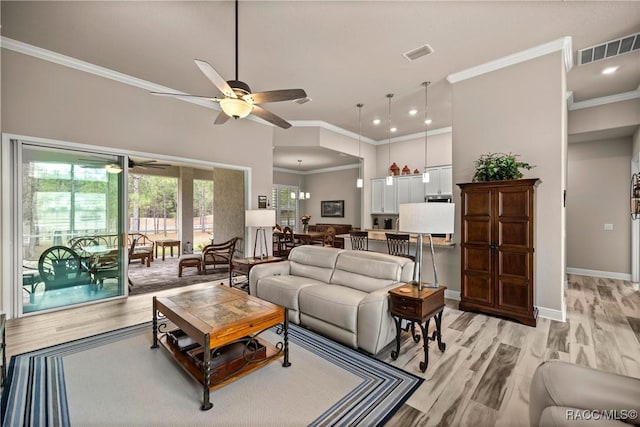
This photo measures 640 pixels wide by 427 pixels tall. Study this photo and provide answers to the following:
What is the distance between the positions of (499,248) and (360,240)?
2.28m

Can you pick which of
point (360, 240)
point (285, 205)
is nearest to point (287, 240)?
point (285, 205)

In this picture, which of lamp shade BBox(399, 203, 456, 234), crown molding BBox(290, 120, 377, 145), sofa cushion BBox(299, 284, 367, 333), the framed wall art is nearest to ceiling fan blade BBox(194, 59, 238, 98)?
lamp shade BBox(399, 203, 456, 234)

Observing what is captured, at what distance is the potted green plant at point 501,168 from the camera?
3508 mm

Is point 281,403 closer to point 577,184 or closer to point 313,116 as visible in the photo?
point 313,116

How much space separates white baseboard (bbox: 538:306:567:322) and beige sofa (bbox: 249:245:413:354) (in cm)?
198

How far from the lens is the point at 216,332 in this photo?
6.59 feet

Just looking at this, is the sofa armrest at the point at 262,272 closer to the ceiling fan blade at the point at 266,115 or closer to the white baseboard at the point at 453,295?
the ceiling fan blade at the point at 266,115

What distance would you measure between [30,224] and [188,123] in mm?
2540

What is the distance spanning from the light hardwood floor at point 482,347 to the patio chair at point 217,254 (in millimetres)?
1761

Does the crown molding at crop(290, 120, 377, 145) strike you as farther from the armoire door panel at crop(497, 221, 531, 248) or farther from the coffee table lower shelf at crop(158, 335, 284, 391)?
the coffee table lower shelf at crop(158, 335, 284, 391)

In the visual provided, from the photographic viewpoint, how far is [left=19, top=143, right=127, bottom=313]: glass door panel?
3.57m

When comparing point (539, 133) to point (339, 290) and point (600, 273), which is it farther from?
point (600, 273)

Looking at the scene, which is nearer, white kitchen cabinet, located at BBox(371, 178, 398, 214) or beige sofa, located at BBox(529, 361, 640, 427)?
beige sofa, located at BBox(529, 361, 640, 427)

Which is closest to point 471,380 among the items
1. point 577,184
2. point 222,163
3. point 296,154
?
point 222,163
